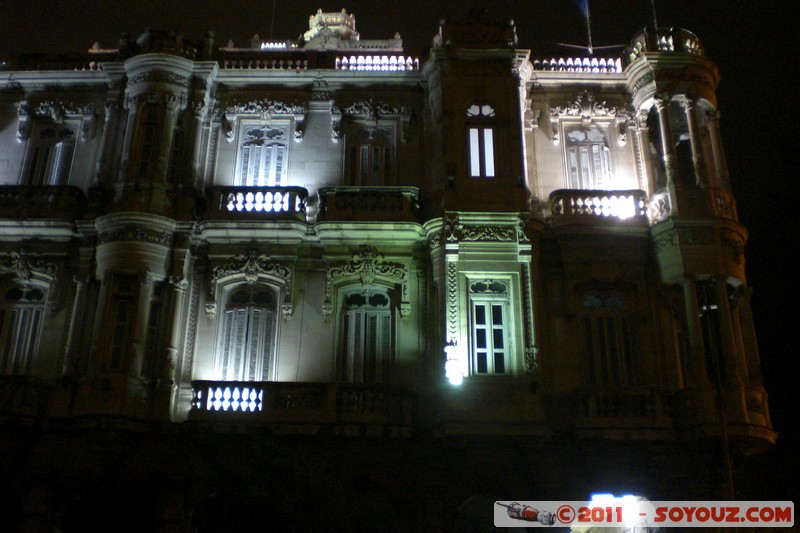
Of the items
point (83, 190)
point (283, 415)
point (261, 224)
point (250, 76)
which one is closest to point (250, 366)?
point (283, 415)

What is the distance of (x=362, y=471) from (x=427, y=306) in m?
4.37

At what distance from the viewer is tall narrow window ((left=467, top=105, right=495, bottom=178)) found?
2161cm

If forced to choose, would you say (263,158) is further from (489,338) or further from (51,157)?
(489,338)

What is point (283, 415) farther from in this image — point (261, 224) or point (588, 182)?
point (588, 182)

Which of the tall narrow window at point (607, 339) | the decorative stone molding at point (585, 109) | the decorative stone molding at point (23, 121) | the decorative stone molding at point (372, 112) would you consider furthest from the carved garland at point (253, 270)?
the decorative stone molding at point (585, 109)

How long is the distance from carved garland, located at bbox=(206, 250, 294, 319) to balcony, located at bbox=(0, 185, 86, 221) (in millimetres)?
4081

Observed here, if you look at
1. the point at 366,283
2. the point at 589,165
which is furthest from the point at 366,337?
the point at 589,165

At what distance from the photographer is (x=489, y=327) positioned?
19.9 metres

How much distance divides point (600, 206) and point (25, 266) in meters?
14.9

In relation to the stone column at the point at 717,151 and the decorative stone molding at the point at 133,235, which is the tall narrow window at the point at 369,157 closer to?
the decorative stone molding at the point at 133,235

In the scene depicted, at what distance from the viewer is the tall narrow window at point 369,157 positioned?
2252cm

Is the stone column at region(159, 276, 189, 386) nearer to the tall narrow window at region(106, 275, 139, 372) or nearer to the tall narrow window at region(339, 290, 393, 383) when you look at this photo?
the tall narrow window at region(106, 275, 139, 372)

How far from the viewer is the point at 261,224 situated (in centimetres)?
2077

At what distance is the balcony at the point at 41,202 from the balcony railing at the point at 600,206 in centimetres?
1247
